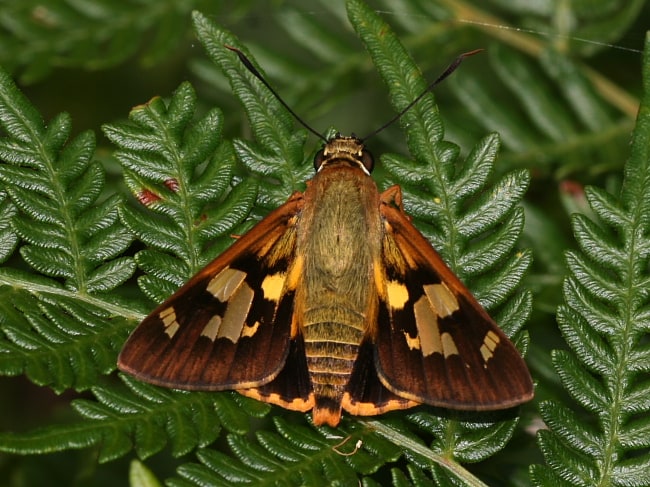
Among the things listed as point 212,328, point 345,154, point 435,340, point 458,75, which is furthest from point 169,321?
point 458,75

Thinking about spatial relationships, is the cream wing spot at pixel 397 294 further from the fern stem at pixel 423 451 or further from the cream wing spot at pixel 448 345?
the fern stem at pixel 423 451

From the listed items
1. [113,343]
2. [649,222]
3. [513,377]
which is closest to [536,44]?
[649,222]

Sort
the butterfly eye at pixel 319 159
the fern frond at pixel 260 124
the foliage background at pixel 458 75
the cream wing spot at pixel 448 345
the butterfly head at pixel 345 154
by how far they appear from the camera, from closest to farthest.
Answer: the cream wing spot at pixel 448 345 → the fern frond at pixel 260 124 → the butterfly eye at pixel 319 159 → the butterfly head at pixel 345 154 → the foliage background at pixel 458 75

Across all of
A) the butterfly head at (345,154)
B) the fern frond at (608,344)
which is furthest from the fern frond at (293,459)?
the butterfly head at (345,154)

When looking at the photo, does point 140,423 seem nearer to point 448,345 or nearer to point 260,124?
point 448,345

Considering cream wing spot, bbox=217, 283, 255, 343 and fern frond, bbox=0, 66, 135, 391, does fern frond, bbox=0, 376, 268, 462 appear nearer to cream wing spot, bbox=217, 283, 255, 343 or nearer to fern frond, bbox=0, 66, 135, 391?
cream wing spot, bbox=217, 283, 255, 343

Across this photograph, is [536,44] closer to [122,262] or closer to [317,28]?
[317,28]

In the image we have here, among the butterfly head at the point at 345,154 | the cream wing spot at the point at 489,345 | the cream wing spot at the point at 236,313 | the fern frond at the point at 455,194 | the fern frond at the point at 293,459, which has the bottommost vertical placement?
the fern frond at the point at 293,459

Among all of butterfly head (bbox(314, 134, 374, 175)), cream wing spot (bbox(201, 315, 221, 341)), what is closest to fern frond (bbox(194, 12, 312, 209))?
butterfly head (bbox(314, 134, 374, 175))
